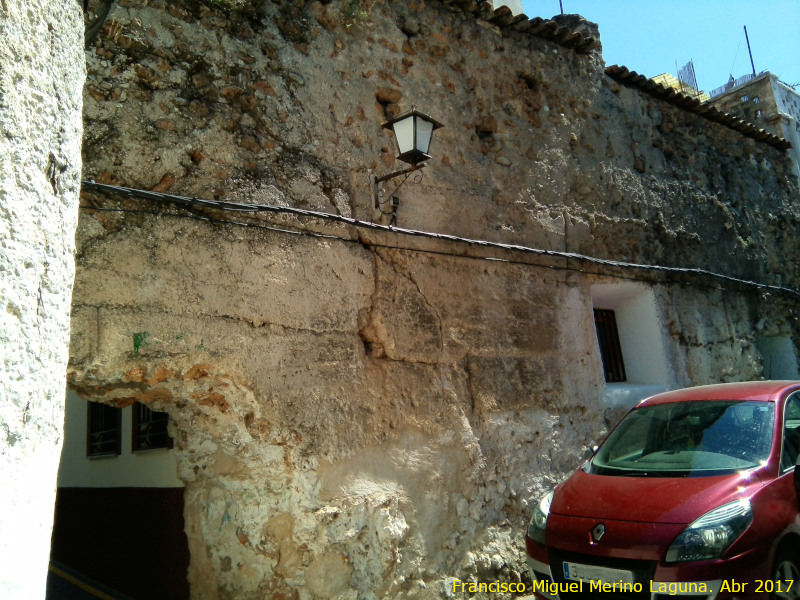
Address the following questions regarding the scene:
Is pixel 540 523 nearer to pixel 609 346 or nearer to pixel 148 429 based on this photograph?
pixel 609 346

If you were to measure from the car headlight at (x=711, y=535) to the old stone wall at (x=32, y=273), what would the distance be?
9.63ft

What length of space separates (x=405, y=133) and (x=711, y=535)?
334 centimetres

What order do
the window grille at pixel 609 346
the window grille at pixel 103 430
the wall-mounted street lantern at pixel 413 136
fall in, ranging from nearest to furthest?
the wall-mounted street lantern at pixel 413 136 → the window grille at pixel 103 430 → the window grille at pixel 609 346

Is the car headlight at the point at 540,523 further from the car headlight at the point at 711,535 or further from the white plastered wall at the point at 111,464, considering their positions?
the white plastered wall at the point at 111,464

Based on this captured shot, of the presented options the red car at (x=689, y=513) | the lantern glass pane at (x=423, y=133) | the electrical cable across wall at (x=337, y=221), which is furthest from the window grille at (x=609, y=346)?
the lantern glass pane at (x=423, y=133)

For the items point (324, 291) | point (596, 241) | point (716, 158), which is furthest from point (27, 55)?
point (716, 158)

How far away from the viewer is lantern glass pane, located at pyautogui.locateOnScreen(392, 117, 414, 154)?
491 cm

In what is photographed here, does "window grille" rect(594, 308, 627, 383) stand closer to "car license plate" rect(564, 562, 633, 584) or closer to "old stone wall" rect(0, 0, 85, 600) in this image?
"car license plate" rect(564, 562, 633, 584)

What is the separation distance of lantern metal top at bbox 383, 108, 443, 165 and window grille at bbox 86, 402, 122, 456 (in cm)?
437

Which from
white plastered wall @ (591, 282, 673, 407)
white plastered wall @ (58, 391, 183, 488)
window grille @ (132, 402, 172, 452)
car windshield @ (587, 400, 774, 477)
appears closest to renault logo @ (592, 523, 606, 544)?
car windshield @ (587, 400, 774, 477)

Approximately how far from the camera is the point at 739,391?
4617 millimetres

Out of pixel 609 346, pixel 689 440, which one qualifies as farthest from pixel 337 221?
A: pixel 609 346

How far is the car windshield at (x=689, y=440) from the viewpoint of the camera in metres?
3.99

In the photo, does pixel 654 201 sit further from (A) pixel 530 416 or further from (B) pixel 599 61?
(A) pixel 530 416
